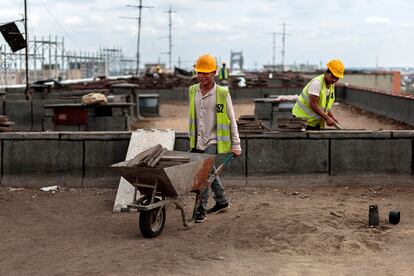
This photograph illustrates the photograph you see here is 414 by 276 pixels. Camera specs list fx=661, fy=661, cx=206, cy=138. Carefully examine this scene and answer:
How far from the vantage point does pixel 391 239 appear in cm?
670

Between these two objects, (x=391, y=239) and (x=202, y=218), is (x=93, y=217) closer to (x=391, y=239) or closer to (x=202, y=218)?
(x=202, y=218)

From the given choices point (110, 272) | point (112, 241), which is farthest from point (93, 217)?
point (110, 272)

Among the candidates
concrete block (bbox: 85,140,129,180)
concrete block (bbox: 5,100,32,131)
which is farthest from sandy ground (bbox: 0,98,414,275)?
concrete block (bbox: 5,100,32,131)

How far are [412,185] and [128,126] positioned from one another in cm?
1053

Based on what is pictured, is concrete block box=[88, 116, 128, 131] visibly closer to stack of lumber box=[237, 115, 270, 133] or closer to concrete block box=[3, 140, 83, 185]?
concrete block box=[3, 140, 83, 185]

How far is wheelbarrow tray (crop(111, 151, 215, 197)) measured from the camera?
6570 mm

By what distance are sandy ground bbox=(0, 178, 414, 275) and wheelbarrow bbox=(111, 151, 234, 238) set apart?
0.17 m

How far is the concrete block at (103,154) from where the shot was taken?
962cm

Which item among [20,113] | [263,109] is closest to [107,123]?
[20,113]

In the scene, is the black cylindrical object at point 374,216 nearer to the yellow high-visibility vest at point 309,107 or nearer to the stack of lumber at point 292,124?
the yellow high-visibility vest at point 309,107

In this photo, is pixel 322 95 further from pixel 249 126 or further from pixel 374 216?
pixel 374 216

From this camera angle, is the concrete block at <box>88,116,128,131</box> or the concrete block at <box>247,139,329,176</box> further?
the concrete block at <box>88,116,128,131</box>

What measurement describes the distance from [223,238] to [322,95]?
10.2ft

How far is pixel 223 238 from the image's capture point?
680 cm
